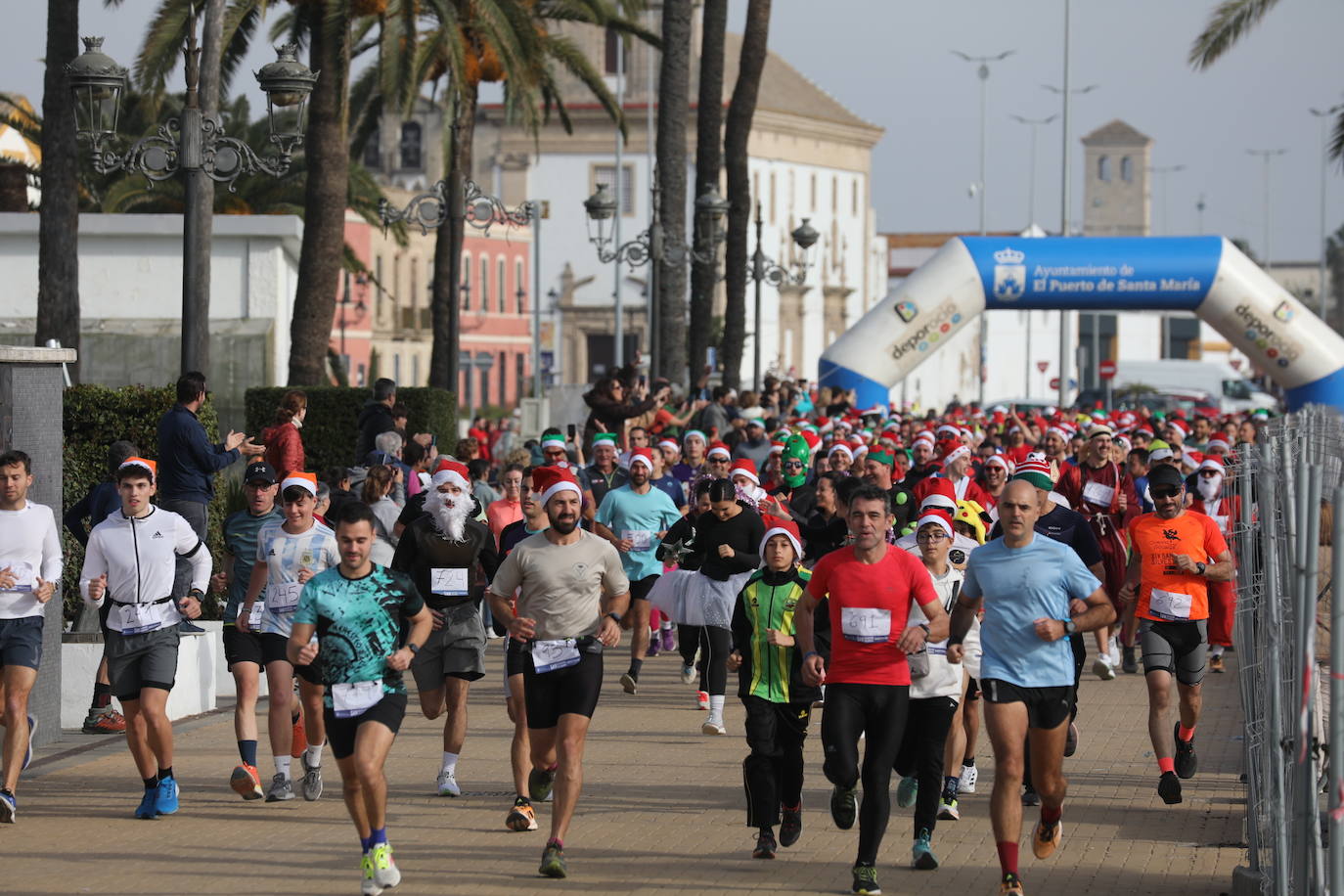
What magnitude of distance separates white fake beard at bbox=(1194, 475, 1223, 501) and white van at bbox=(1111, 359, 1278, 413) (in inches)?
2417

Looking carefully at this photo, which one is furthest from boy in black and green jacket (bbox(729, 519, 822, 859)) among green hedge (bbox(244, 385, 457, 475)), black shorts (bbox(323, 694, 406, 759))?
green hedge (bbox(244, 385, 457, 475))

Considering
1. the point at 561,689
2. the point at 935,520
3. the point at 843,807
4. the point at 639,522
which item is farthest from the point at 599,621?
the point at 639,522

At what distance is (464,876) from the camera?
8.95m

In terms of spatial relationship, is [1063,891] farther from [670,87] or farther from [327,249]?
[670,87]

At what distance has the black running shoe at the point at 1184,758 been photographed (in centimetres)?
1131

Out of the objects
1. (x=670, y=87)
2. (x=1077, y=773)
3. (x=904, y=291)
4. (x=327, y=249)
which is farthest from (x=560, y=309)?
(x=1077, y=773)

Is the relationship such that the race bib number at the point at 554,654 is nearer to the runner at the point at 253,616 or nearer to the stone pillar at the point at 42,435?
the runner at the point at 253,616

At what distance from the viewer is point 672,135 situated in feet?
99.0

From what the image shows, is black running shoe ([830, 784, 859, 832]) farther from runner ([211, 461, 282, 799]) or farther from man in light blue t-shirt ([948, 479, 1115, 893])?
runner ([211, 461, 282, 799])

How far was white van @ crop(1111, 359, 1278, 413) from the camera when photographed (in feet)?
265

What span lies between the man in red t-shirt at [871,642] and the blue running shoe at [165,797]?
337 cm

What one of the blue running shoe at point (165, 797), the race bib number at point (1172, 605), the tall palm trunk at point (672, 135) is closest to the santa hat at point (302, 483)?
the blue running shoe at point (165, 797)

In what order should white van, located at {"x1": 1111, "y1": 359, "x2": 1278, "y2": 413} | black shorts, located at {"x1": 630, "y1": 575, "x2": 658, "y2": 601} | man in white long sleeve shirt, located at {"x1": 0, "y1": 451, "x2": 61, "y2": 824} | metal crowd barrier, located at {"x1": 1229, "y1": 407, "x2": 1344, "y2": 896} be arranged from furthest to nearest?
white van, located at {"x1": 1111, "y1": 359, "x2": 1278, "y2": 413} → black shorts, located at {"x1": 630, "y1": 575, "x2": 658, "y2": 601} → man in white long sleeve shirt, located at {"x1": 0, "y1": 451, "x2": 61, "y2": 824} → metal crowd barrier, located at {"x1": 1229, "y1": 407, "x2": 1344, "y2": 896}

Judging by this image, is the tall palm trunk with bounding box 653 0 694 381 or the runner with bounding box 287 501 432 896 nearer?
the runner with bounding box 287 501 432 896
